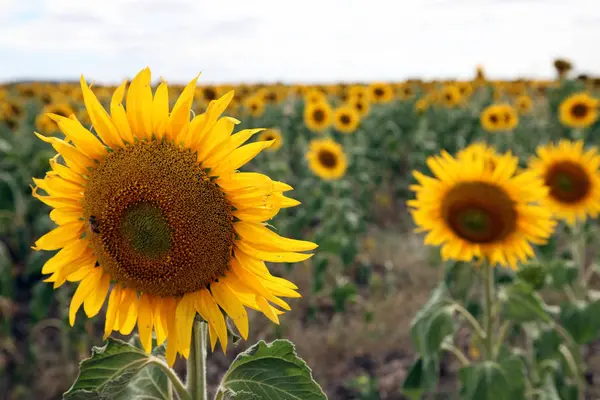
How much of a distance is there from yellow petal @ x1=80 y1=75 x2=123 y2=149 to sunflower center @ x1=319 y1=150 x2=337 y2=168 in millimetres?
5154

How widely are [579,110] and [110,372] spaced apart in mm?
8296

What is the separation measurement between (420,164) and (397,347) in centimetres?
488

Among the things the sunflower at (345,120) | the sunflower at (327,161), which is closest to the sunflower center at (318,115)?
the sunflower at (345,120)

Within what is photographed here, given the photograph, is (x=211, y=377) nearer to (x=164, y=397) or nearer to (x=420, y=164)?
(x=164, y=397)

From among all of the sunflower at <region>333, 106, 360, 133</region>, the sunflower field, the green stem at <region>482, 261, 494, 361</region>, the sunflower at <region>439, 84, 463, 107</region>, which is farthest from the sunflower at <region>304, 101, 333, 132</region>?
the green stem at <region>482, 261, 494, 361</region>

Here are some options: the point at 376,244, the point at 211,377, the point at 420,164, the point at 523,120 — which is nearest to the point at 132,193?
the point at 211,377

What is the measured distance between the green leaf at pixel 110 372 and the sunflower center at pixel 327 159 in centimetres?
515

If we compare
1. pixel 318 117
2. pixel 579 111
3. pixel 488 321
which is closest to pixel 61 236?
pixel 488 321

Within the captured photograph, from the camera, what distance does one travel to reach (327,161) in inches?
259

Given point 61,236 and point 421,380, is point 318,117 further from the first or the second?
point 61,236

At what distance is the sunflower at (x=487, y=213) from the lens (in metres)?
2.87

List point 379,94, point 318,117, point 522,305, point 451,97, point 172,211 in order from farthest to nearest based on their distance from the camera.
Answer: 1. point 451,97
2. point 379,94
3. point 318,117
4. point 522,305
5. point 172,211

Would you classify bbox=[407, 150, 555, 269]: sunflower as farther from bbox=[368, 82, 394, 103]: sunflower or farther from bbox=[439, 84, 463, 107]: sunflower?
bbox=[439, 84, 463, 107]: sunflower

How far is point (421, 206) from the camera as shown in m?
2.99
